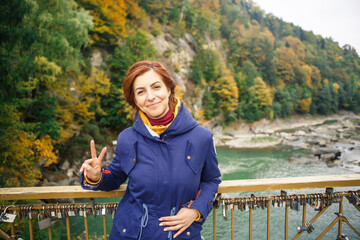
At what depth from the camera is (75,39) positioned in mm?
10469

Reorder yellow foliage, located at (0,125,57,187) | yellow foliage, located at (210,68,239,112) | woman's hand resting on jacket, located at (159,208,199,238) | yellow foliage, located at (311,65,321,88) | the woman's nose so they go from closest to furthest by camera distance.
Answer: woman's hand resting on jacket, located at (159,208,199,238)
the woman's nose
yellow foliage, located at (0,125,57,187)
yellow foliage, located at (210,68,239,112)
yellow foliage, located at (311,65,321,88)

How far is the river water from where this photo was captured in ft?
18.1

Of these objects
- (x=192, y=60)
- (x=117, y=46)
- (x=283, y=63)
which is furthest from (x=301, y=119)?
(x=117, y=46)

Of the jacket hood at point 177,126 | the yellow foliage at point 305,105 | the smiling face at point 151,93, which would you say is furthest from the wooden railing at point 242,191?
the yellow foliage at point 305,105

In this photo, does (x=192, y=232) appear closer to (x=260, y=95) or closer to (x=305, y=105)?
(x=260, y=95)

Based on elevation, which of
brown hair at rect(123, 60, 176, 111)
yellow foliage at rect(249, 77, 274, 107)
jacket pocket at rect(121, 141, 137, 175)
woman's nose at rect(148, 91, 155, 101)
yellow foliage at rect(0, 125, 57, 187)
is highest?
yellow foliage at rect(249, 77, 274, 107)

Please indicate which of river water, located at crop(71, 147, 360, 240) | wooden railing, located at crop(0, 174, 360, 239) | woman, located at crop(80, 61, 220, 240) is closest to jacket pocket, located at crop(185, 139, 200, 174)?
woman, located at crop(80, 61, 220, 240)

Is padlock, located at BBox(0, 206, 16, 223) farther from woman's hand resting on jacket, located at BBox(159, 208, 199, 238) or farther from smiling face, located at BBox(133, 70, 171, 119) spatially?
smiling face, located at BBox(133, 70, 171, 119)

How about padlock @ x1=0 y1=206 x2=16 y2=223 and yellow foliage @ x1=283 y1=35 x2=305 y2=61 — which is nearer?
padlock @ x1=0 y1=206 x2=16 y2=223

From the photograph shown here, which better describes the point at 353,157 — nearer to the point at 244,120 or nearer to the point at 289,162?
the point at 289,162

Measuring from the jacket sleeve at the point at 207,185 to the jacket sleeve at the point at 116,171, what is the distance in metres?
0.52

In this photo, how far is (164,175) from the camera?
128 centimetres

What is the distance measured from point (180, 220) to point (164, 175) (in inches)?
11.8

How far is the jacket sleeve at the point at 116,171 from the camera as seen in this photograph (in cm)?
142
